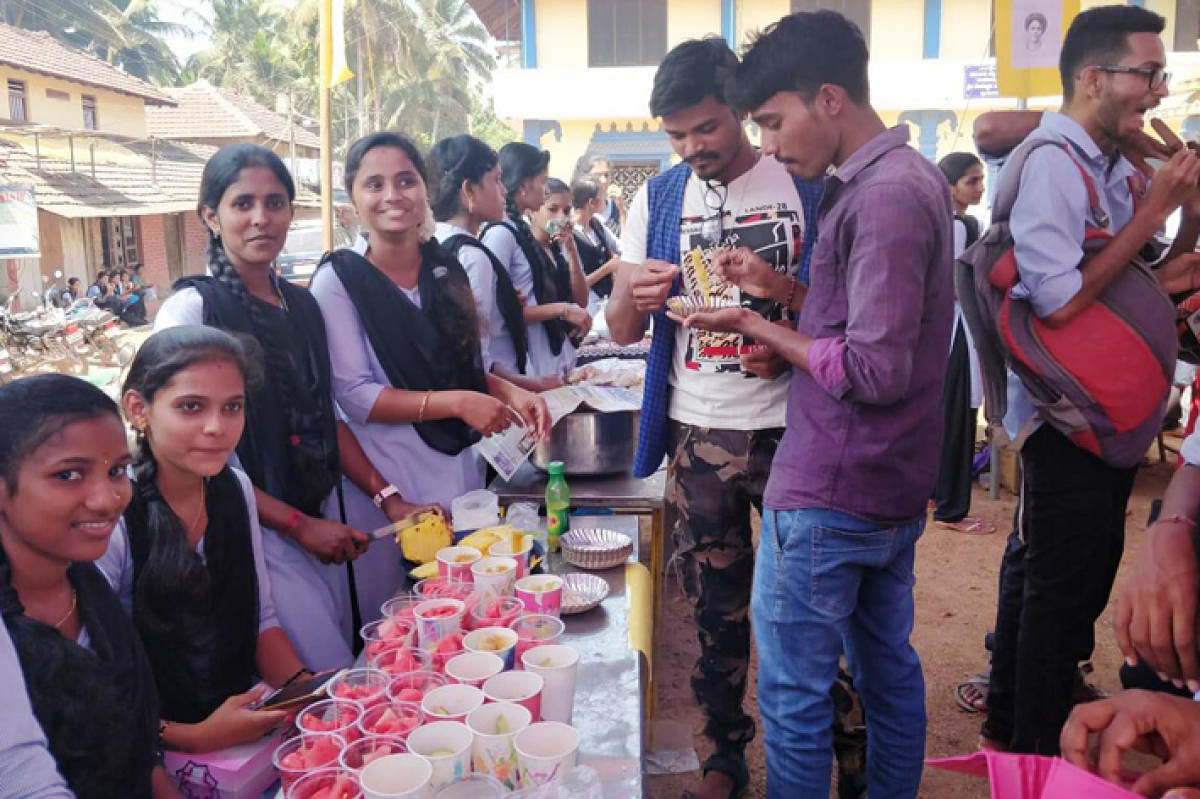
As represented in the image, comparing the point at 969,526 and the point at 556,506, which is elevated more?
the point at 556,506

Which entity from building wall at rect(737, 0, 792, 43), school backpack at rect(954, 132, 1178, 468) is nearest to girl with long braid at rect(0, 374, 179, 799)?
school backpack at rect(954, 132, 1178, 468)

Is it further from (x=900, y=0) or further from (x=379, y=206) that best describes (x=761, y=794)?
(x=900, y=0)

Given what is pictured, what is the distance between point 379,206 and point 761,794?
213 centimetres

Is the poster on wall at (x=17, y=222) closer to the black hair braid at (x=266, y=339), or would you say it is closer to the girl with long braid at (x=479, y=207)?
the girl with long braid at (x=479, y=207)

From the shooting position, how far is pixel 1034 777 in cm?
100

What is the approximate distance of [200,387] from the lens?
1.80 metres

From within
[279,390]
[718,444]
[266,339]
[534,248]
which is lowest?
[718,444]

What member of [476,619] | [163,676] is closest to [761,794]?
[476,619]

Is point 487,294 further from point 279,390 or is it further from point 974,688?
point 974,688

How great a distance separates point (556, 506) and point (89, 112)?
22.4m

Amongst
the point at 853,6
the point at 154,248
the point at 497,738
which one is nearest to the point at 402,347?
the point at 497,738

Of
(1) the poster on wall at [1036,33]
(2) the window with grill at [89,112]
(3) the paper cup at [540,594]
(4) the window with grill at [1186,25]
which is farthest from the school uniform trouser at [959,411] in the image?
(2) the window with grill at [89,112]

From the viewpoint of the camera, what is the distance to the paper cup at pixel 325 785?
4.12ft

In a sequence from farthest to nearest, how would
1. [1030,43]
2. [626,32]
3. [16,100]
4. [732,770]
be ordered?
[16,100] < [626,32] < [1030,43] < [732,770]
